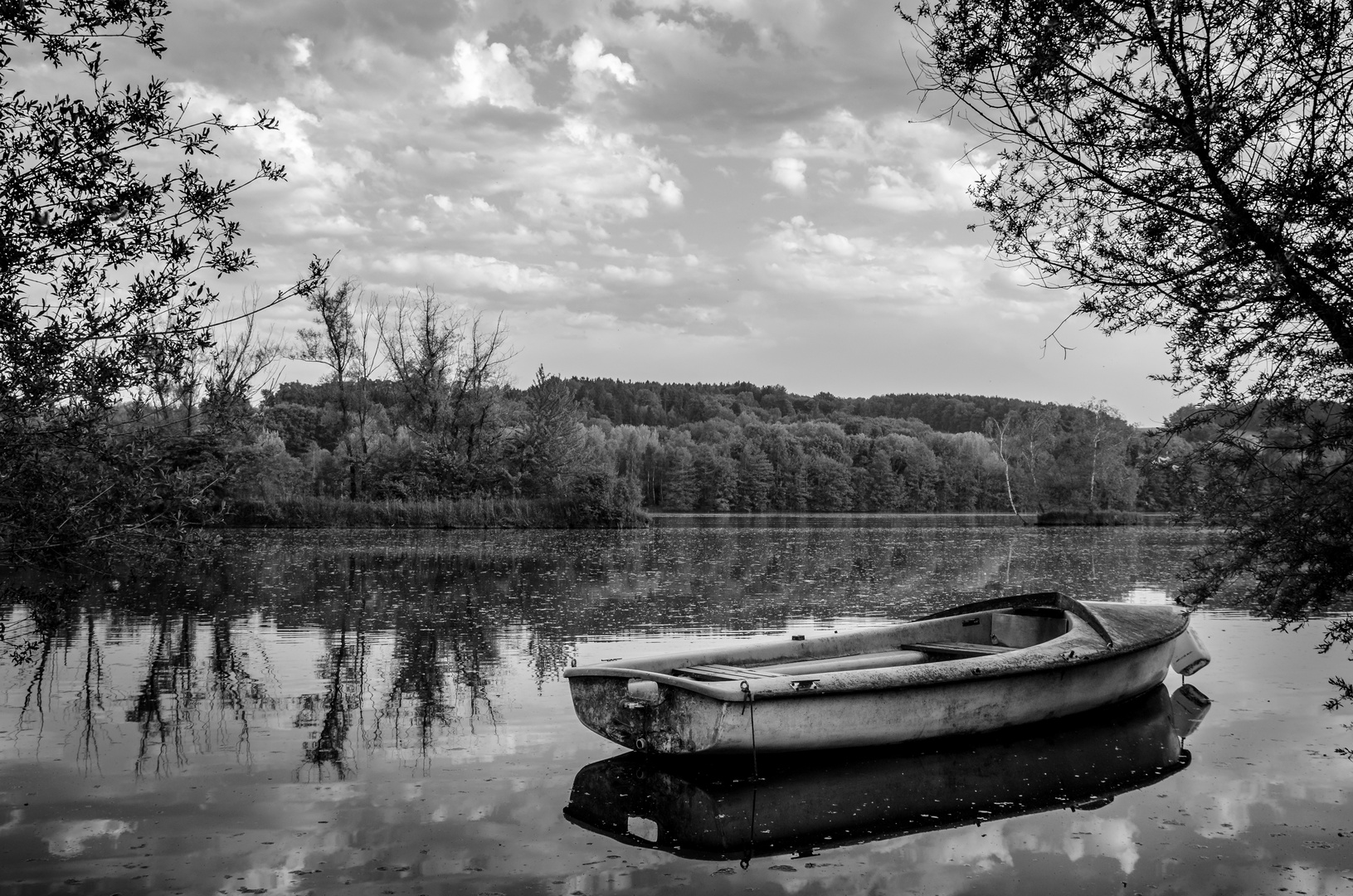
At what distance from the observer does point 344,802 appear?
21.2 ft

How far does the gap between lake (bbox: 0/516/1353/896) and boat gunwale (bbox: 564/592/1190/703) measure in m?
0.58

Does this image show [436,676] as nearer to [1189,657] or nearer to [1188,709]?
[1188,709]

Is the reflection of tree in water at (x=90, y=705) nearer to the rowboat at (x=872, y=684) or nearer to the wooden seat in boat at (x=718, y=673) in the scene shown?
the rowboat at (x=872, y=684)

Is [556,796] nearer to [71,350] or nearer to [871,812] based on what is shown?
[871,812]

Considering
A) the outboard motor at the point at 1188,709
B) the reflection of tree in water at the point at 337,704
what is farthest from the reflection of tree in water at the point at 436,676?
the outboard motor at the point at 1188,709

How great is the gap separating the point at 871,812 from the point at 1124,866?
1484mm

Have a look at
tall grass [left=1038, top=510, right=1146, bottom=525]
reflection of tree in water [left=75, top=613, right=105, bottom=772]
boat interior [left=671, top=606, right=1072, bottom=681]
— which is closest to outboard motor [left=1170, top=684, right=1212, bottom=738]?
boat interior [left=671, top=606, right=1072, bottom=681]

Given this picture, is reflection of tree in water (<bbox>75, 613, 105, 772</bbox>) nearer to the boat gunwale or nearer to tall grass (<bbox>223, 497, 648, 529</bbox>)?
the boat gunwale

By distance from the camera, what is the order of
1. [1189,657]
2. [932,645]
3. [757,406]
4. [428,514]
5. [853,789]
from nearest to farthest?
1. [853,789]
2. [932,645]
3. [1189,657]
4. [428,514]
5. [757,406]

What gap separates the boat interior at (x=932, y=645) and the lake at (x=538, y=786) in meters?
0.96

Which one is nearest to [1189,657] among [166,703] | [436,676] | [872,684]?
[872,684]

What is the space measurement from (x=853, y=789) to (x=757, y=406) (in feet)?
350

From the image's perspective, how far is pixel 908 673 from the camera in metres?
7.81

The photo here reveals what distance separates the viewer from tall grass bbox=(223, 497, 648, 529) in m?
38.5
